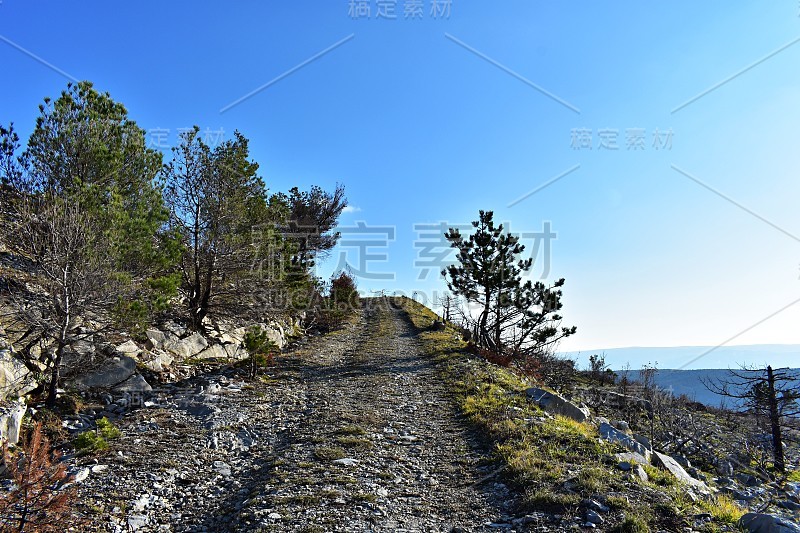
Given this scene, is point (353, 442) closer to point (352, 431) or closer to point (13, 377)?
point (352, 431)

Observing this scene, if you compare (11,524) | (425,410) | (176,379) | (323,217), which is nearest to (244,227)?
(176,379)

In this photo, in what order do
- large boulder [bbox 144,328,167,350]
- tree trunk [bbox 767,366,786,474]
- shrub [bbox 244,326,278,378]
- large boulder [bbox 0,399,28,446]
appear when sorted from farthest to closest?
tree trunk [bbox 767,366,786,474] → shrub [bbox 244,326,278,378] → large boulder [bbox 144,328,167,350] → large boulder [bbox 0,399,28,446]

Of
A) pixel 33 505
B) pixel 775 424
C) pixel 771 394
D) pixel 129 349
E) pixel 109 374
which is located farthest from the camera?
pixel 771 394

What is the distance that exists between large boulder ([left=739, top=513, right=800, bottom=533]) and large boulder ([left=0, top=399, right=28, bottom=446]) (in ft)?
34.6

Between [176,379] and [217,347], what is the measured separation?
12.5 ft

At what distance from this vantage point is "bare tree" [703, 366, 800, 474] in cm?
1513

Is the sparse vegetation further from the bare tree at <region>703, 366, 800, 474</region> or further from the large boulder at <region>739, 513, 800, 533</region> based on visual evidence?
the bare tree at <region>703, 366, 800, 474</region>

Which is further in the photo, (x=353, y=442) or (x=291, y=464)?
(x=353, y=442)

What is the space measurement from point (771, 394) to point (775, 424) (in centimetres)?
106

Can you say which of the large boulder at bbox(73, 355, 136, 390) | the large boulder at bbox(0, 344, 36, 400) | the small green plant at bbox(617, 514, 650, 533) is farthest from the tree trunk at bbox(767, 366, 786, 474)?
the large boulder at bbox(0, 344, 36, 400)

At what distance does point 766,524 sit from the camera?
4.99 metres

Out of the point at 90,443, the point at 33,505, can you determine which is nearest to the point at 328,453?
the point at 90,443

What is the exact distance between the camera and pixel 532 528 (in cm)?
518

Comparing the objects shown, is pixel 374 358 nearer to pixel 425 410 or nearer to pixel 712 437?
pixel 425 410
